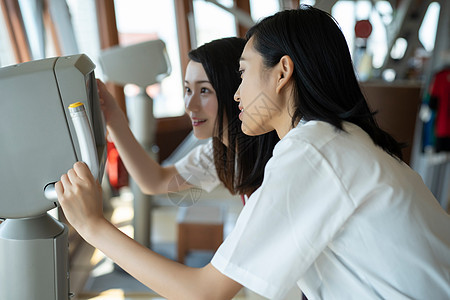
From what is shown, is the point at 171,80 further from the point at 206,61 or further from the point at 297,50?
the point at 297,50

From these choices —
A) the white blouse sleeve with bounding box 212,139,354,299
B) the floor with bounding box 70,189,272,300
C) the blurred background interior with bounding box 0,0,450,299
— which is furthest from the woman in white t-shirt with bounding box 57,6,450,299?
the floor with bounding box 70,189,272,300

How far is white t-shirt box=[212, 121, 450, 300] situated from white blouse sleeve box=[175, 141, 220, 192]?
0.66m

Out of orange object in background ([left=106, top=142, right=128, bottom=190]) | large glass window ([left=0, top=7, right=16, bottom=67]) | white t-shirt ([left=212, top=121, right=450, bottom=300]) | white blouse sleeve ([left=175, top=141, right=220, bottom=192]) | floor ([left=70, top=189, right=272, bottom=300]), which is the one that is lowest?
floor ([left=70, top=189, right=272, bottom=300])

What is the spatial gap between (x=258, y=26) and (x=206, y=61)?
0.41 m

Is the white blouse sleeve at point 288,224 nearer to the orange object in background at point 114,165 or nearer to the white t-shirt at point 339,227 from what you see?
the white t-shirt at point 339,227

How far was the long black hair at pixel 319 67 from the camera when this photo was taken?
0.84 meters

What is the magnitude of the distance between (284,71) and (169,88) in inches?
136

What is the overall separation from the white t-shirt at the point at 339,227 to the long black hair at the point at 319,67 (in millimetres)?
54

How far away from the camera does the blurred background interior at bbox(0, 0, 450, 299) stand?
92.2 inches

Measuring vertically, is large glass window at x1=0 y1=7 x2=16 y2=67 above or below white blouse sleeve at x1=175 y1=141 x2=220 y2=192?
above

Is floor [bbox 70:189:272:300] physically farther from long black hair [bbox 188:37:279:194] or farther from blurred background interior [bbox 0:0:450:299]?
long black hair [bbox 188:37:279:194]

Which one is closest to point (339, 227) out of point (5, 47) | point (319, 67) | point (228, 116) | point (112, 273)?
point (319, 67)

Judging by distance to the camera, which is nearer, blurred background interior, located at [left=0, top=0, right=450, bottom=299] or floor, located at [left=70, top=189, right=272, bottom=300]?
floor, located at [left=70, top=189, right=272, bottom=300]

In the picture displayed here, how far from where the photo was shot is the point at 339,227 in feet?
2.39
